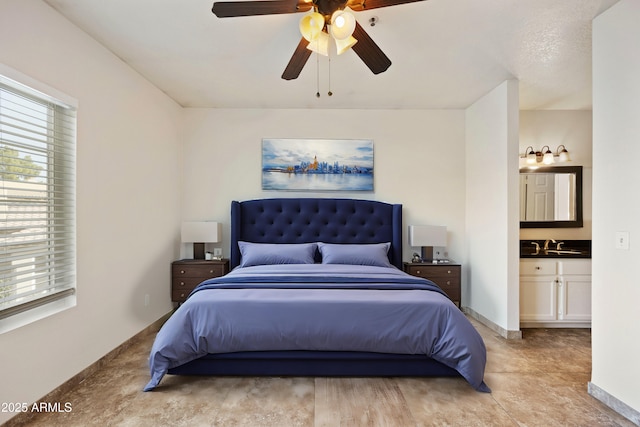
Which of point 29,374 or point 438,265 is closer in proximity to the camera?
point 29,374

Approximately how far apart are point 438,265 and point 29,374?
3.79 metres

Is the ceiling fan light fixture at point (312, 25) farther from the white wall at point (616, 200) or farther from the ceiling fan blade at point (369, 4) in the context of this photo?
the white wall at point (616, 200)

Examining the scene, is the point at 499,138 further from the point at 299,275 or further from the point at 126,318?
the point at 126,318

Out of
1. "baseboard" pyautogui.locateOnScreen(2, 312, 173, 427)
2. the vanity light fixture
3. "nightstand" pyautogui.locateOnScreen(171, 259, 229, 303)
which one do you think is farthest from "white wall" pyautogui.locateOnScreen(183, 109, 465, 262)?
"baseboard" pyautogui.locateOnScreen(2, 312, 173, 427)

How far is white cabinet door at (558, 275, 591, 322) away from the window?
183 inches

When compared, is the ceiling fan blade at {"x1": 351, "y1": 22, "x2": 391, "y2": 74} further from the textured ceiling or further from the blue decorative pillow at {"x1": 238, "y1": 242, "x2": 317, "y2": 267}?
the blue decorative pillow at {"x1": 238, "y1": 242, "x2": 317, "y2": 267}

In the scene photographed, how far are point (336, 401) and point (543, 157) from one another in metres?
3.87

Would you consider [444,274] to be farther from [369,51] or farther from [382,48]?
[369,51]

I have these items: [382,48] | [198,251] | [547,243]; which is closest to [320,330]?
[382,48]

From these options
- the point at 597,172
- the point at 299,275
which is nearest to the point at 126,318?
the point at 299,275

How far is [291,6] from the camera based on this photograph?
76.7 inches

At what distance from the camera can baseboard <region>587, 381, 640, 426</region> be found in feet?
6.82

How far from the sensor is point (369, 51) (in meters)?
2.32

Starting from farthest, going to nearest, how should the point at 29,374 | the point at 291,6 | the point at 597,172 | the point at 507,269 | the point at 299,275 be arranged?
the point at 507,269, the point at 299,275, the point at 597,172, the point at 29,374, the point at 291,6
